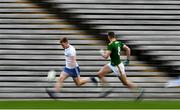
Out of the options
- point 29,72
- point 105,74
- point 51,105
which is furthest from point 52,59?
point 51,105

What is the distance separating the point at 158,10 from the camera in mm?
15891

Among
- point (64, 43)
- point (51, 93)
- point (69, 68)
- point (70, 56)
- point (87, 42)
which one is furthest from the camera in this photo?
point (87, 42)

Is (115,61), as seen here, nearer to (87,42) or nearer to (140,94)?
(140,94)

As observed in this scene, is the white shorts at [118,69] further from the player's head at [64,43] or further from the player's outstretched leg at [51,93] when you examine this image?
the player's outstretched leg at [51,93]

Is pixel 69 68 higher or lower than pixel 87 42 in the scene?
lower

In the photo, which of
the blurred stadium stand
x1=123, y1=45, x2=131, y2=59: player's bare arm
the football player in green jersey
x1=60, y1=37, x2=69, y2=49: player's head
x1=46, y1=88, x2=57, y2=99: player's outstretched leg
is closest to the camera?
the football player in green jersey

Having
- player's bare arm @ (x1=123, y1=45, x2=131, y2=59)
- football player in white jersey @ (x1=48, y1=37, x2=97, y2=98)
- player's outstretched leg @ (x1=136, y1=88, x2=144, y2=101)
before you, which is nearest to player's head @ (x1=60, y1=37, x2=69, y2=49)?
football player in white jersey @ (x1=48, y1=37, x2=97, y2=98)

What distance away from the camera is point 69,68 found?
14.7m

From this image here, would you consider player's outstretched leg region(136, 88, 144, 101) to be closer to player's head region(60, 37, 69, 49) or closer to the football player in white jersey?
the football player in white jersey

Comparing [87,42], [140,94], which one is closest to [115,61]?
[140,94]

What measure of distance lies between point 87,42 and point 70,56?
1.35m

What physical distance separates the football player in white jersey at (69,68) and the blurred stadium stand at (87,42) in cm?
96

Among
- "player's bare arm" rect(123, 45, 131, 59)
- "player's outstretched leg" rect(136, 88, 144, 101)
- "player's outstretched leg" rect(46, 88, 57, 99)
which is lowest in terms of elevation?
"player's outstretched leg" rect(136, 88, 144, 101)

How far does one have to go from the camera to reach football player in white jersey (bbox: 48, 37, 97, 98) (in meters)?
14.6
